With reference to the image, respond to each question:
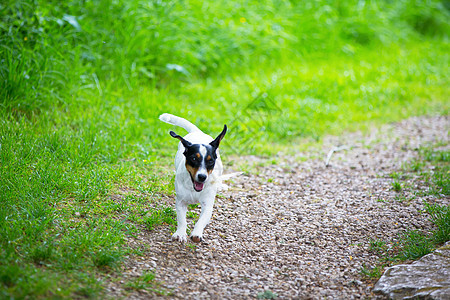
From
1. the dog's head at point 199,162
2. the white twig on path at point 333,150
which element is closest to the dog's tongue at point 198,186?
the dog's head at point 199,162

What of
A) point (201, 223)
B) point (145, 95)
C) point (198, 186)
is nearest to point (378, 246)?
point (201, 223)

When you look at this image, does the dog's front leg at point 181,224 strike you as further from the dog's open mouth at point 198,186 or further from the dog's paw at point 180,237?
the dog's open mouth at point 198,186

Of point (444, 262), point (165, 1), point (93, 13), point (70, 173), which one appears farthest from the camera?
point (165, 1)

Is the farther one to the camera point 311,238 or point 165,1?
point 165,1

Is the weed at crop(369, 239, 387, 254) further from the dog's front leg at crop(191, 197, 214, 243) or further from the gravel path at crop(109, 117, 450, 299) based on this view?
the dog's front leg at crop(191, 197, 214, 243)

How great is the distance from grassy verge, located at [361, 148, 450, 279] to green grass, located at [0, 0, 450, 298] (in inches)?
6.2

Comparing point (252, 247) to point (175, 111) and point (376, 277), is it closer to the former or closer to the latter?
point (376, 277)

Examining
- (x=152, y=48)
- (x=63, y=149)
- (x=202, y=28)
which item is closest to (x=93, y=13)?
(x=152, y=48)

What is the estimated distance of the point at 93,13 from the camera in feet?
23.5

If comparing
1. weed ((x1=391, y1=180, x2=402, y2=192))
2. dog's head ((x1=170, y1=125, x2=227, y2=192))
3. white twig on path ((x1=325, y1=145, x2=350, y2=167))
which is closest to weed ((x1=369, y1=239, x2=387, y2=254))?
weed ((x1=391, y1=180, x2=402, y2=192))

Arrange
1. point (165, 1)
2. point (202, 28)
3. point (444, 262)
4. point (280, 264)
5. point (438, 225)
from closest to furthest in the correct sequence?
point (444, 262)
point (280, 264)
point (438, 225)
point (165, 1)
point (202, 28)

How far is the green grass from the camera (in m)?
3.65

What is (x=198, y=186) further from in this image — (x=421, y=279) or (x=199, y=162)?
(x=421, y=279)

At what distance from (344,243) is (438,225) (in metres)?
0.79
